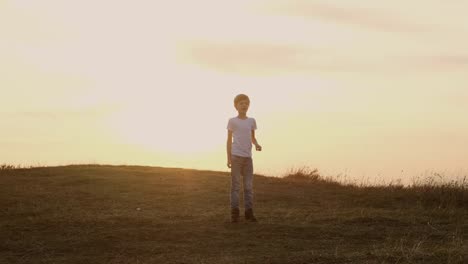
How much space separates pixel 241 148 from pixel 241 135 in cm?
27

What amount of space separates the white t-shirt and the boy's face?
0.19 metres

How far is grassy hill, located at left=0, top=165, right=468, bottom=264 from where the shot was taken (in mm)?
9812

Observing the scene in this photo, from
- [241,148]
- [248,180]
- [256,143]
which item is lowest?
[248,180]

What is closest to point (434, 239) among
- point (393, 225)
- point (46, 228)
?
point (393, 225)

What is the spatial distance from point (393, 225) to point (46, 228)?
7085 millimetres

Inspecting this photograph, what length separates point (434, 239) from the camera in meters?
11.4

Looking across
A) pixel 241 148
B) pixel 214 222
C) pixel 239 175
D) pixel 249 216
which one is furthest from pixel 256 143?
pixel 214 222

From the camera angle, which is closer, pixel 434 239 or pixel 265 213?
pixel 434 239

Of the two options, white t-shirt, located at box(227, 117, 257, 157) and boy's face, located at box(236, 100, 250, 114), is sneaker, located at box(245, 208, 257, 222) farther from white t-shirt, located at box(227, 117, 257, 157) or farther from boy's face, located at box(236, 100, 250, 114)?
boy's face, located at box(236, 100, 250, 114)

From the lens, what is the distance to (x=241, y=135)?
1273cm

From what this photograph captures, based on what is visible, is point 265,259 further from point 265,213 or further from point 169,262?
point 265,213

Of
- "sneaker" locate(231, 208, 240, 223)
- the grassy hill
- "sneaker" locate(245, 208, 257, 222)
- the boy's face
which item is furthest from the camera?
"sneaker" locate(245, 208, 257, 222)

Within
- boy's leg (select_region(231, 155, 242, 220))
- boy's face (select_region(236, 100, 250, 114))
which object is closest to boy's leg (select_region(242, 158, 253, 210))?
boy's leg (select_region(231, 155, 242, 220))

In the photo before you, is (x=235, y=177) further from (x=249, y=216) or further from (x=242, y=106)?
(x=242, y=106)
